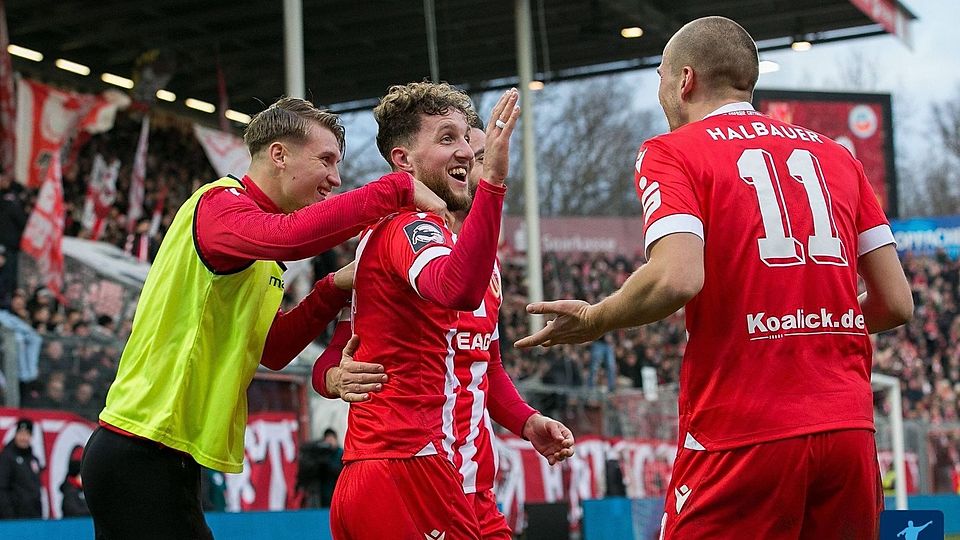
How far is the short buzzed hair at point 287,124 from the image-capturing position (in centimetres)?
430

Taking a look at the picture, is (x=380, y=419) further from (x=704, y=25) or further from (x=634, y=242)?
(x=634, y=242)

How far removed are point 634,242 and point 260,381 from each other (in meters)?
17.0

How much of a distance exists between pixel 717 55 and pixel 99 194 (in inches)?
A: 633

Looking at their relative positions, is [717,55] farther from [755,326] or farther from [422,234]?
[422,234]

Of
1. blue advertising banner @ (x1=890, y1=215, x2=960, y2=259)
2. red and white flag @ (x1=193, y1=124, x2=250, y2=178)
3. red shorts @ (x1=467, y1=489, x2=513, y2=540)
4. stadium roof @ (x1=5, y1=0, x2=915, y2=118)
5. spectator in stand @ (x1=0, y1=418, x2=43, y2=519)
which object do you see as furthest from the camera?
blue advertising banner @ (x1=890, y1=215, x2=960, y2=259)

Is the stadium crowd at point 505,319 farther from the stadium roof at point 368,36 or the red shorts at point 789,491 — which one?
the red shorts at point 789,491

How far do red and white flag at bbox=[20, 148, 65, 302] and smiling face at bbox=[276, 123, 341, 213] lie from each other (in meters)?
10.7

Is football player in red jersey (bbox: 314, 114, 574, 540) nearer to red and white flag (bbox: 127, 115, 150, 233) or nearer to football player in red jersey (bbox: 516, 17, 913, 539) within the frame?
football player in red jersey (bbox: 516, 17, 913, 539)

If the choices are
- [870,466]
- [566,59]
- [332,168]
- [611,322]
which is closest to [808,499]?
[870,466]

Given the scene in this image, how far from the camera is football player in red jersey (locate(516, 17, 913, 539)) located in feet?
11.1

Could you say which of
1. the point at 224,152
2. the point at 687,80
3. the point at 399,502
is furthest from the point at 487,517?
the point at 224,152

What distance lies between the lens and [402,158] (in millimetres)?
4332

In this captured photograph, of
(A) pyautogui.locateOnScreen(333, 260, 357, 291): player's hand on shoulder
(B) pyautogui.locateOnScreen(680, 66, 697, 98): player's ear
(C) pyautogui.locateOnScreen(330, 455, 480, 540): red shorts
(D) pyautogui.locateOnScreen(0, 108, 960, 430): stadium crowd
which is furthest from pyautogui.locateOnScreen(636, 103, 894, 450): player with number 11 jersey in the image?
(D) pyautogui.locateOnScreen(0, 108, 960, 430): stadium crowd

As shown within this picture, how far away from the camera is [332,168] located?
4395 millimetres
